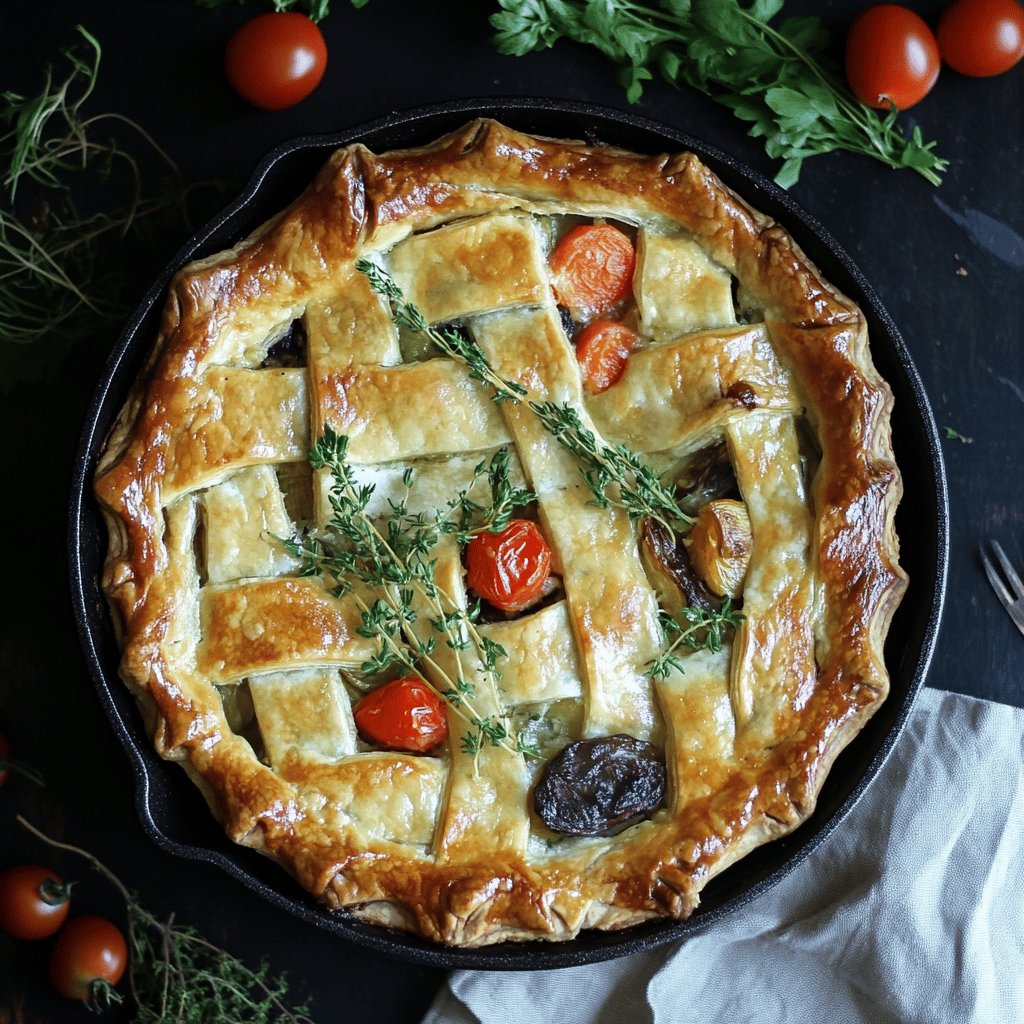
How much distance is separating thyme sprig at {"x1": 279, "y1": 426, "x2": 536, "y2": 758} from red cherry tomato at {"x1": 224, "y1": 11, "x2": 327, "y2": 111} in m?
0.90

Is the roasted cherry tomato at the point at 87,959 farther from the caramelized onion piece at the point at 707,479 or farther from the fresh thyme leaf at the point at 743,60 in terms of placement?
the fresh thyme leaf at the point at 743,60

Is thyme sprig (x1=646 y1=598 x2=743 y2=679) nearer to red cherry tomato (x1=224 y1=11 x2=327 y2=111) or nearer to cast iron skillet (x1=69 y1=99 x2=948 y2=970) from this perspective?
cast iron skillet (x1=69 y1=99 x2=948 y2=970)

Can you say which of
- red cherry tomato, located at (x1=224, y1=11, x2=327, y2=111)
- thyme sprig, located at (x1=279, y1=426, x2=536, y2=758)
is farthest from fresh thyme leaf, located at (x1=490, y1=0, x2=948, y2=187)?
thyme sprig, located at (x1=279, y1=426, x2=536, y2=758)

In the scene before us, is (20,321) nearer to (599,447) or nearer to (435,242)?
(435,242)

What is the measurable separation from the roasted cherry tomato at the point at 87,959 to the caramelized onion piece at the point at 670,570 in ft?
5.02

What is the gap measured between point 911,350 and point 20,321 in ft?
6.96

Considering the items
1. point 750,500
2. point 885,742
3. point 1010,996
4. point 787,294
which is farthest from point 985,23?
point 1010,996

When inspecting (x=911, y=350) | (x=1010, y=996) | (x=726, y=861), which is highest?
(x=911, y=350)

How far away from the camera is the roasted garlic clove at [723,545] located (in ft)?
7.23

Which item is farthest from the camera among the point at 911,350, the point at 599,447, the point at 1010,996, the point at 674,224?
the point at 911,350

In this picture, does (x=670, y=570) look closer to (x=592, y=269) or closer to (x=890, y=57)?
(x=592, y=269)

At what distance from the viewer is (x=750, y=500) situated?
223 centimetres

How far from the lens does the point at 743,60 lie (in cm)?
259

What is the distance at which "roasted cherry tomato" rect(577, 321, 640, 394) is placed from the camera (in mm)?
2268
